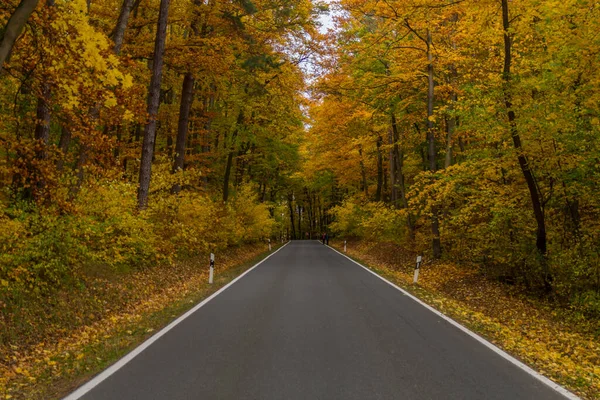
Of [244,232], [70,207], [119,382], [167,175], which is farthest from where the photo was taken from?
[244,232]

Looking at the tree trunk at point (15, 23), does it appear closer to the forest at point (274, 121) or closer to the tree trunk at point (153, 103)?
the forest at point (274, 121)

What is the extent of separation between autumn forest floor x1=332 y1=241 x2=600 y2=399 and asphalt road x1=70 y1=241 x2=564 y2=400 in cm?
57

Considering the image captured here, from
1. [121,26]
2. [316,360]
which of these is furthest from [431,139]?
[316,360]

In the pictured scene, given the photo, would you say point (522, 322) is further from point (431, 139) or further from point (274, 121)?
point (274, 121)

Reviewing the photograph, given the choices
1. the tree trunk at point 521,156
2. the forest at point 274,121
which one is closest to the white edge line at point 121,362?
the forest at point 274,121

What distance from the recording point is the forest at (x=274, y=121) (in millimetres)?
7863

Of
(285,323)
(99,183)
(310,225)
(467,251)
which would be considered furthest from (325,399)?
(310,225)

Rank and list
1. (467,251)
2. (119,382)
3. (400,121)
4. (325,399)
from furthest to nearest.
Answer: (400,121) → (467,251) → (119,382) → (325,399)

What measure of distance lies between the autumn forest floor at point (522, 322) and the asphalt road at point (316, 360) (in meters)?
0.57

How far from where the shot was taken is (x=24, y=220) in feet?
26.7

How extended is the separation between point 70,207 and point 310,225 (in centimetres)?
7564

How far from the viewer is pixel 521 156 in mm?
12133

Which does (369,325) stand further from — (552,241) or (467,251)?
(467,251)

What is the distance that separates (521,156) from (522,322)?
4.90m
